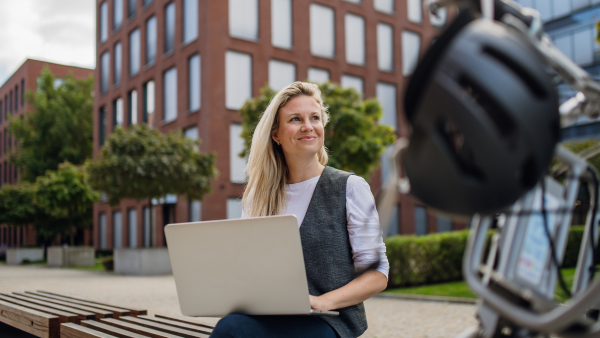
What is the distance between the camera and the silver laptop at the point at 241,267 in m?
1.98

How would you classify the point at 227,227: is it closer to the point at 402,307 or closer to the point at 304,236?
the point at 304,236

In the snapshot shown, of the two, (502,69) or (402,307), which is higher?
(502,69)

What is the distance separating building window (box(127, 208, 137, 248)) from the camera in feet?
106

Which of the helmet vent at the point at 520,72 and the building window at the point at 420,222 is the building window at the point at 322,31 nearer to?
the building window at the point at 420,222

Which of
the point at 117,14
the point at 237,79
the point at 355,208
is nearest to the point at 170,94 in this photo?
the point at 237,79

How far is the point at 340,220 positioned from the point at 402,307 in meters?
7.52

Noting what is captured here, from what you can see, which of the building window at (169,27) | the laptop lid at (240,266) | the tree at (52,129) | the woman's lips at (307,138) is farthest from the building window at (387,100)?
the laptop lid at (240,266)

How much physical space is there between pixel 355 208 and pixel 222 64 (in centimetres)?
2396

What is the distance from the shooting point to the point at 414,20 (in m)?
33.9

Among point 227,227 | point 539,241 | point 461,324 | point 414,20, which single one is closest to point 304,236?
point 227,227

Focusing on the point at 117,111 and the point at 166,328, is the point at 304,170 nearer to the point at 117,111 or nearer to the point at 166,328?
the point at 166,328

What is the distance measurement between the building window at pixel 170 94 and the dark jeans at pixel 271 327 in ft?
88.1

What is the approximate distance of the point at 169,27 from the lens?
96.1ft

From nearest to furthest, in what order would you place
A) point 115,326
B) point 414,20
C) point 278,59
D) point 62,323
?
point 115,326
point 62,323
point 278,59
point 414,20
